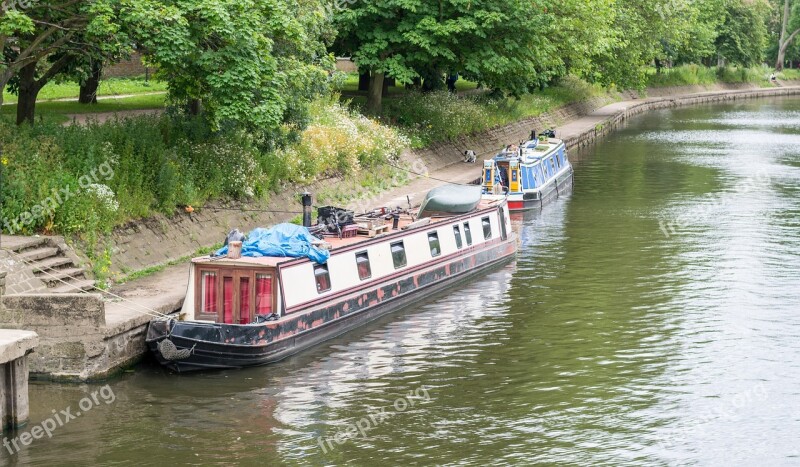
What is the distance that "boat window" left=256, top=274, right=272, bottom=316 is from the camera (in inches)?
906

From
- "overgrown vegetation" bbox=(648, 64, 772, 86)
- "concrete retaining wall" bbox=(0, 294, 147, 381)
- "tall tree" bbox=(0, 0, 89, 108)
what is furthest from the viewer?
"overgrown vegetation" bbox=(648, 64, 772, 86)

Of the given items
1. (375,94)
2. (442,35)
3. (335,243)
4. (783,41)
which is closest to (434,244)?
(335,243)

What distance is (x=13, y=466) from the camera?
58.1 ft

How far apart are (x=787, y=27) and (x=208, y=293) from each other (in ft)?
435

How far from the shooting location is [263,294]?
23000 millimetres

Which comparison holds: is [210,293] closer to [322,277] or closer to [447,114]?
[322,277]

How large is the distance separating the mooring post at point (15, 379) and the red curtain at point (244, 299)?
4.91 meters

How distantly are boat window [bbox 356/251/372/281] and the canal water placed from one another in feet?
3.96

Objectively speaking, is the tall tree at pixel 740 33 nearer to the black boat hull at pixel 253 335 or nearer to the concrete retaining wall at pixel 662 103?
the concrete retaining wall at pixel 662 103

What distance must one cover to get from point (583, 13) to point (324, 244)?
38.0 meters

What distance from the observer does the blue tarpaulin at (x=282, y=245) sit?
2397 cm

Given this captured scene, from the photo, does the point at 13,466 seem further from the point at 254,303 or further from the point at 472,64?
the point at 472,64

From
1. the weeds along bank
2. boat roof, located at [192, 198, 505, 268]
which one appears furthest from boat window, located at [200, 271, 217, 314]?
the weeds along bank

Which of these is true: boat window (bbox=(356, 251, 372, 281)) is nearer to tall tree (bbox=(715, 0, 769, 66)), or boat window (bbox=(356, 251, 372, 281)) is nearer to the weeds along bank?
the weeds along bank
